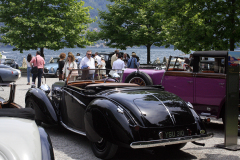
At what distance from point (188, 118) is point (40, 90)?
358cm

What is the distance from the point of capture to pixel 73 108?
6.14 meters

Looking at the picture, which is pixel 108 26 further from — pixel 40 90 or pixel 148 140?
pixel 148 140

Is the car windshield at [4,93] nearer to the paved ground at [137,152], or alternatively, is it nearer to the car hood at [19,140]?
the paved ground at [137,152]

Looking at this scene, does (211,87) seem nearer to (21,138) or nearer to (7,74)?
(21,138)

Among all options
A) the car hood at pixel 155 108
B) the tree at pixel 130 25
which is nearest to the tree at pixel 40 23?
the tree at pixel 130 25

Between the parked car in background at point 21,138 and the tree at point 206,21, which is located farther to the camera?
the tree at point 206,21

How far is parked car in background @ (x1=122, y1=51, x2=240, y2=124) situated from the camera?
7.53 m

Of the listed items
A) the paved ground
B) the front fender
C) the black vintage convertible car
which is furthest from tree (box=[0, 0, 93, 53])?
the front fender

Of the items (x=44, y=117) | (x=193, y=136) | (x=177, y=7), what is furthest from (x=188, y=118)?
(x=177, y=7)

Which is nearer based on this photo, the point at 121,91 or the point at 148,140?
the point at 148,140

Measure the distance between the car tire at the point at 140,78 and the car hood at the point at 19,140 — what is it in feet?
23.9

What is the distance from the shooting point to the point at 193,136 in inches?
193

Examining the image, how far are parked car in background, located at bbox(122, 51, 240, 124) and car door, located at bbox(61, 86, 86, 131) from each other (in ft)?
10.3

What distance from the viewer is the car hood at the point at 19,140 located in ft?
8.51
